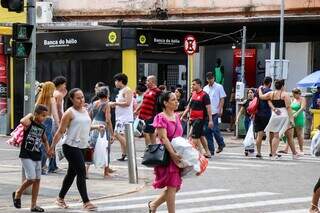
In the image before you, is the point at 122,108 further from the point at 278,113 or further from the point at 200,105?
the point at 278,113

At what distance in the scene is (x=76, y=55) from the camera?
29.0m

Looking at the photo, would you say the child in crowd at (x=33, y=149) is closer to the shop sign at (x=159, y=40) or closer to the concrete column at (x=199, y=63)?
the shop sign at (x=159, y=40)

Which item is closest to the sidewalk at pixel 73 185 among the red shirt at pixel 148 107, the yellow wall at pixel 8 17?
the red shirt at pixel 148 107

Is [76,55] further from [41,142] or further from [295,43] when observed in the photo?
[41,142]

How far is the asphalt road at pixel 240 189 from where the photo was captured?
11.5m

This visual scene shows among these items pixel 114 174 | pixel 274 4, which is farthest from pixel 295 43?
pixel 114 174

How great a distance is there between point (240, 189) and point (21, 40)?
437 centimetres

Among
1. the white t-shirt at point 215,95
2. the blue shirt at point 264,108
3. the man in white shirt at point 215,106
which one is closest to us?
the blue shirt at point 264,108

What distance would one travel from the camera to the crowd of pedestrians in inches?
393

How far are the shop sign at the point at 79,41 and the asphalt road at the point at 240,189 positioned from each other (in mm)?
9381

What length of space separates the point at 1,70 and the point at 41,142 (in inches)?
740

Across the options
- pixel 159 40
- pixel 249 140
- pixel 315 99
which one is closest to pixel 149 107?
pixel 249 140

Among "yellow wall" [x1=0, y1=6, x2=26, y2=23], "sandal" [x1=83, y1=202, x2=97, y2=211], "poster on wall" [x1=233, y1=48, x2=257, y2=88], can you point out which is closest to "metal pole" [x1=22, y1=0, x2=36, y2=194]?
"sandal" [x1=83, y1=202, x2=97, y2=211]

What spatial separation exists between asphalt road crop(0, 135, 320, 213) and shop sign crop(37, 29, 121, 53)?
369 inches
